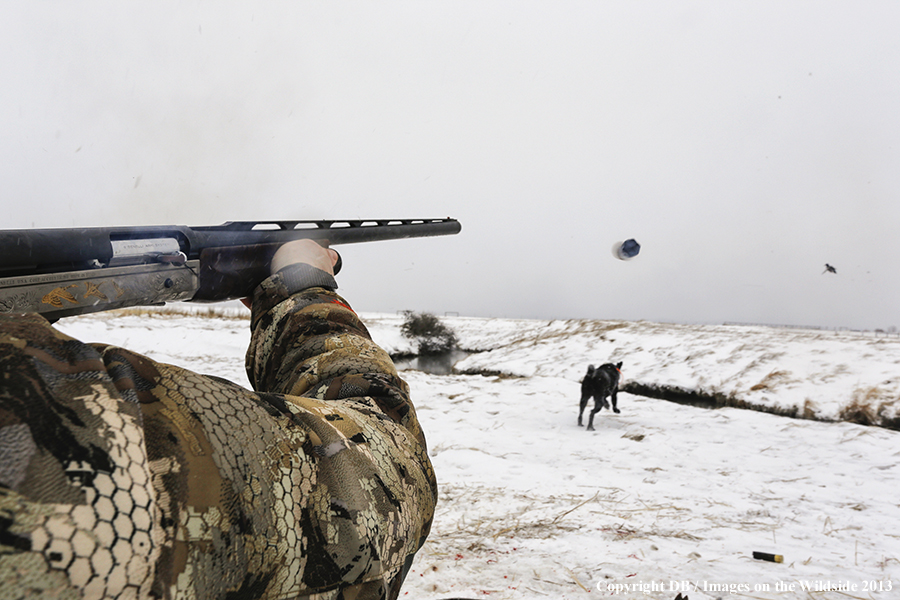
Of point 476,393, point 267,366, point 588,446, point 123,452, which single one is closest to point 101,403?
point 123,452

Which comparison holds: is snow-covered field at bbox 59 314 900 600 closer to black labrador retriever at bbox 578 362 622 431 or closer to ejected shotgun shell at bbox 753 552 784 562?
ejected shotgun shell at bbox 753 552 784 562

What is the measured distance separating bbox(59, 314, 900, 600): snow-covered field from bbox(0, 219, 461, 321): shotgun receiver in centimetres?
171

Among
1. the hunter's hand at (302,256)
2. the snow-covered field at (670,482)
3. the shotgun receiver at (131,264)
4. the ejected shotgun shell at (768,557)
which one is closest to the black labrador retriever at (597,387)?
the snow-covered field at (670,482)

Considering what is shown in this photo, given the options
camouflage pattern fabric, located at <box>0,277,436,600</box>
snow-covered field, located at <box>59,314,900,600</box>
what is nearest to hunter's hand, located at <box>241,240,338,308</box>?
camouflage pattern fabric, located at <box>0,277,436,600</box>

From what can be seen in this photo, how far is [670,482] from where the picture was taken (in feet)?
13.3

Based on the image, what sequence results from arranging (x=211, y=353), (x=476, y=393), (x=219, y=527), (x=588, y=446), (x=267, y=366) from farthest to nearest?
(x=211, y=353) < (x=476, y=393) < (x=588, y=446) < (x=267, y=366) < (x=219, y=527)

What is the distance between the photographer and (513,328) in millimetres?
21969

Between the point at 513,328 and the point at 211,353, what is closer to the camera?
the point at 211,353

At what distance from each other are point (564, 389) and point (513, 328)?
13.7 metres

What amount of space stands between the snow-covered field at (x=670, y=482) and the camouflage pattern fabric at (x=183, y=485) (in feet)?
5.58

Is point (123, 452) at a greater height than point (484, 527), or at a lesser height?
greater

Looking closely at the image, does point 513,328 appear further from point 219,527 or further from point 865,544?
point 219,527

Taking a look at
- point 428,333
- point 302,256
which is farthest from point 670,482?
point 428,333

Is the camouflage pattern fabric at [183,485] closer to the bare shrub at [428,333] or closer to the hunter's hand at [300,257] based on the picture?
the hunter's hand at [300,257]
